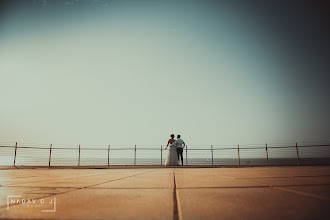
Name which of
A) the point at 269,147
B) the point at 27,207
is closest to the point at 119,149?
the point at 269,147

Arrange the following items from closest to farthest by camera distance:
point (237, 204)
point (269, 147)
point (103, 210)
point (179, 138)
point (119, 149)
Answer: point (103, 210)
point (237, 204)
point (179, 138)
point (269, 147)
point (119, 149)

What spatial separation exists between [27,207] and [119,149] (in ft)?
42.2

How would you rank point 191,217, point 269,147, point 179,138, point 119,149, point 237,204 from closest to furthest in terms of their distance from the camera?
point 191,217, point 237,204, point 179,138, point 269,147, point 119,149

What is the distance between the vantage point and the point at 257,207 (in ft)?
3.05

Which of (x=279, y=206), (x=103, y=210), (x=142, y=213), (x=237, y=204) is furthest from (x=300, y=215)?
(x=103, y=210)

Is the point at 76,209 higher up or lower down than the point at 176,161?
higher up

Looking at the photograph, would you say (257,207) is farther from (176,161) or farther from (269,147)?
(269,147)

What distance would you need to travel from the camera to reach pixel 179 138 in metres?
8.91

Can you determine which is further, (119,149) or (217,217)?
(119,149)

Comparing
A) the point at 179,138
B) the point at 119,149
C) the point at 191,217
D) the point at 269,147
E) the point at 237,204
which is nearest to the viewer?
the point at 191,217

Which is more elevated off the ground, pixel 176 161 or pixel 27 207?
pixel 27 207

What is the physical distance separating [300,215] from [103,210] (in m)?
0.87

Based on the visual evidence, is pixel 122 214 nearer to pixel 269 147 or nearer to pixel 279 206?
pixel 279 206

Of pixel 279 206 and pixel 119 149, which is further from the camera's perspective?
pixel 119 149
